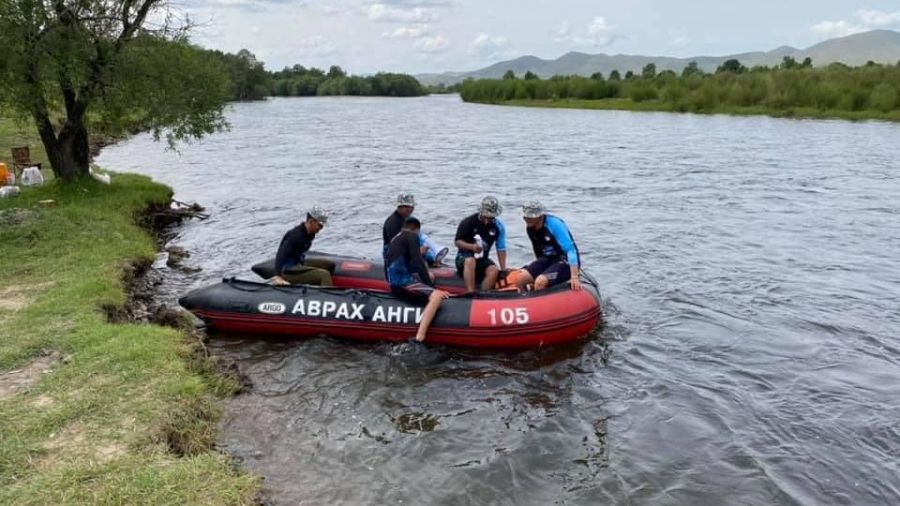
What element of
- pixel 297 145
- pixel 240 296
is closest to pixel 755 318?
pixel 240 296

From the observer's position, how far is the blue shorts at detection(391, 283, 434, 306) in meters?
9.61

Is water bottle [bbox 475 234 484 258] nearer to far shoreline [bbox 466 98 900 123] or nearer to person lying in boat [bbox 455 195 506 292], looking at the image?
person lying in boat [bbox 455 195 506 292]

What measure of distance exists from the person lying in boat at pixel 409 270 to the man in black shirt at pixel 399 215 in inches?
32.8

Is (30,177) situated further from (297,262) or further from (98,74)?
(297,262)

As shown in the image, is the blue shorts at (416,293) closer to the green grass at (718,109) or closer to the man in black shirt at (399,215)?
the man in black shirt at (399,215)

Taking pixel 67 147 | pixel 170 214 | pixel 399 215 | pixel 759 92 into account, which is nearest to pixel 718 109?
pixel 759 92

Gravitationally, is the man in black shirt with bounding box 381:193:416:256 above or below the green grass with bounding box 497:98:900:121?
below

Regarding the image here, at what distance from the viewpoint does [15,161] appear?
1869 cm

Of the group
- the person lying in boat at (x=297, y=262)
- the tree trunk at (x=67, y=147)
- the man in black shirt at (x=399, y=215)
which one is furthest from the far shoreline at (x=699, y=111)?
the tree trunk at (x=67, y=147)

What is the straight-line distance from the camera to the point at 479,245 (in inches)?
420

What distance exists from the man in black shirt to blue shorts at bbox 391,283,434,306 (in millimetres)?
1032

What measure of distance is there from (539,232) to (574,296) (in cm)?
128

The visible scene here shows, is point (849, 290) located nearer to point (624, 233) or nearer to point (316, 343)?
point (624, 233)

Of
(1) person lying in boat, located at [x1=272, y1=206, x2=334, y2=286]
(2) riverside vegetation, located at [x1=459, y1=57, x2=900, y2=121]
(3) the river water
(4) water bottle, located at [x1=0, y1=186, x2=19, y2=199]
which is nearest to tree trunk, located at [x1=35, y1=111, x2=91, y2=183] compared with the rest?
(4) water bottle, located at [x1=0, y1=186, x2=19, y2=199]
